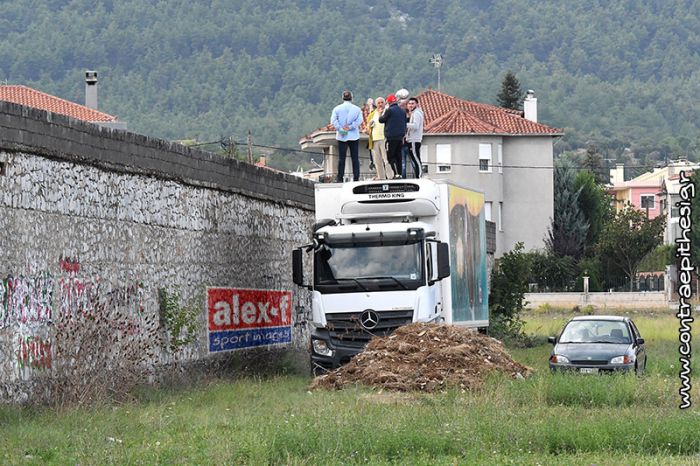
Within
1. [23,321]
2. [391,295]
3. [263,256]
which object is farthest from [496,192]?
[23,321]

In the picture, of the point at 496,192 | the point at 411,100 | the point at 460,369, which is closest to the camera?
the point at 460,369

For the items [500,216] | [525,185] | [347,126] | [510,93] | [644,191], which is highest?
[510,93]

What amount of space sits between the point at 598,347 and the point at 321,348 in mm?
6202

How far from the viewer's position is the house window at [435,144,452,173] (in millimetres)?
79125

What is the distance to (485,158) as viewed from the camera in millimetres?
79875

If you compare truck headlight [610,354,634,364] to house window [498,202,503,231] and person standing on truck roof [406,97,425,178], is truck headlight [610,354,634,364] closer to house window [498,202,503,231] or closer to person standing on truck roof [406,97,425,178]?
person standing on truck roof [406,97,425,178]

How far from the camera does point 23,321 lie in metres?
18.1

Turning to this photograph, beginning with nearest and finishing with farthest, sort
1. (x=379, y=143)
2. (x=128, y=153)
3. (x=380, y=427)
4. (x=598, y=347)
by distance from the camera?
(x=380, y=427)
(x=128, y=153)
(x=598, y=347)
(x=379, y=143)

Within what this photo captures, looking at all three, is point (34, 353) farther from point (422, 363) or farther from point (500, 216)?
point (500, 216)

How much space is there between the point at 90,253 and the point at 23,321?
2460 millimetres

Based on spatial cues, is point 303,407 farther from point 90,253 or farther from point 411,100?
point 411,100

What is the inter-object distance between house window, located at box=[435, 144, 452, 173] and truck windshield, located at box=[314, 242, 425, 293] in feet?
181

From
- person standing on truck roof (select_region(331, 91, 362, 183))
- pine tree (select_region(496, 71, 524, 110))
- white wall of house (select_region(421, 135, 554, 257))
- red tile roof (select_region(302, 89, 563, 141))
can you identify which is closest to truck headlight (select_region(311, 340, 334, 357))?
person standing on truck roof (select_region(331, 91, 362, 183))

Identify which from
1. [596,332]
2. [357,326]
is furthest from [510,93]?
[357,326]
